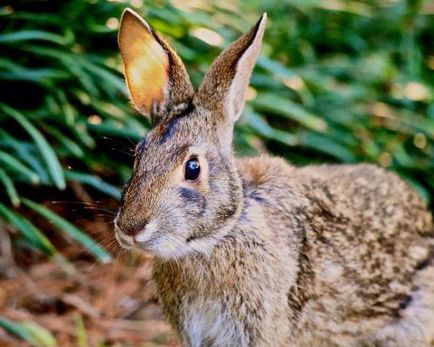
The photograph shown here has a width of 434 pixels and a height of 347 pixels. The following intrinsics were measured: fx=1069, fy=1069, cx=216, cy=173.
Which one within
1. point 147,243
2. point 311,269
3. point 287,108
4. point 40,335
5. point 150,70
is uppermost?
point 150,70

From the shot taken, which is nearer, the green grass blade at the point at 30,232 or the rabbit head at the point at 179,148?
the rabbit head at the point at 179,148

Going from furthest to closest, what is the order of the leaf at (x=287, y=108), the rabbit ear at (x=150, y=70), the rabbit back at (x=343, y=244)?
the leaf at (x=287, y=108)
the rabbit back at (x=343, y=244)
the rabbit ear at (x=150, y=70)

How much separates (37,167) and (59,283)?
0.72 meters

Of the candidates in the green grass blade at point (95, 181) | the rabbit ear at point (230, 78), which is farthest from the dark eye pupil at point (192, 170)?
the green grass blade at point (95, 181)

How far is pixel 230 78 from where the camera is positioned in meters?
4.56

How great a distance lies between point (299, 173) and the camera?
17.1 ft

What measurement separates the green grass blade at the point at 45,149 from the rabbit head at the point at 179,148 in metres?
1.01

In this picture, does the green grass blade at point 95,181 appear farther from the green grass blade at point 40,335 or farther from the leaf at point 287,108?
the leaf at point 287,108

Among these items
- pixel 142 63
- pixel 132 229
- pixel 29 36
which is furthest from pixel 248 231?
pixel 29 36

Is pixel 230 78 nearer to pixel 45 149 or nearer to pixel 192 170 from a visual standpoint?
pixel 192 170

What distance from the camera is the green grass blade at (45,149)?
5.64m

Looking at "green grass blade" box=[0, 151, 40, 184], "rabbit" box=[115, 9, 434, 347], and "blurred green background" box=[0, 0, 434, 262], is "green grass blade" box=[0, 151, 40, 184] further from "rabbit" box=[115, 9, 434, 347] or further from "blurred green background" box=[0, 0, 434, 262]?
"rabbit" box=[115, 9, 434, 347]

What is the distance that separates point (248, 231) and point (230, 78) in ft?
2.20

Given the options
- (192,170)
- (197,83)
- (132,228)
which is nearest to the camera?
(132,228)
